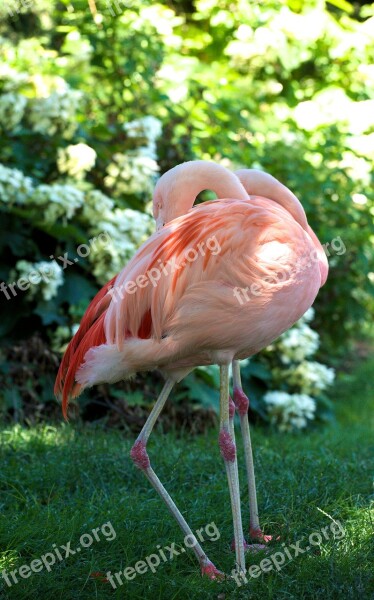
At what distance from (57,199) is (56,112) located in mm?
687

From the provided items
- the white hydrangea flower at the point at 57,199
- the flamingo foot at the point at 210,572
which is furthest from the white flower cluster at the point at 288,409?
the flamingo foot at the point at 210,572

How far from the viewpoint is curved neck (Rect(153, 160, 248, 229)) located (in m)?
3.42

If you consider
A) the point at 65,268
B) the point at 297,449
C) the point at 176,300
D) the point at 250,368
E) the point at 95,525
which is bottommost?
the point at 250,368

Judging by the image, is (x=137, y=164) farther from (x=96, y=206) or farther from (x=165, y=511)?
(x=165, y=511)

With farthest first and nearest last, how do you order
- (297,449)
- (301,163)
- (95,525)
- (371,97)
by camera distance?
(371,97)
(301,163)
(297,449)
(95,525)

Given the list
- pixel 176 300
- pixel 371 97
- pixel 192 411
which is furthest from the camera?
pixel 371 97

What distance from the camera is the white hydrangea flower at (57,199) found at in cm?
537

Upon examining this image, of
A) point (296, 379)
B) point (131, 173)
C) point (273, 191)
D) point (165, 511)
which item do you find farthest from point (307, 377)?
point (165, 511)

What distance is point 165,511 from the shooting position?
3594 mm

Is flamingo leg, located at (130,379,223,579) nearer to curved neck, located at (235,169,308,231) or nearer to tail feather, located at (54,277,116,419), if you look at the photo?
tail feather, located at (54,277,116,419)

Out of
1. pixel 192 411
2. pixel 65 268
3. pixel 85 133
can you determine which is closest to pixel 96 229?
pixel 65 268

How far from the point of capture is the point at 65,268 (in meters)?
5.69

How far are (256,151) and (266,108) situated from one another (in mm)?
1297

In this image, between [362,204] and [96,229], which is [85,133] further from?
[362,204]
